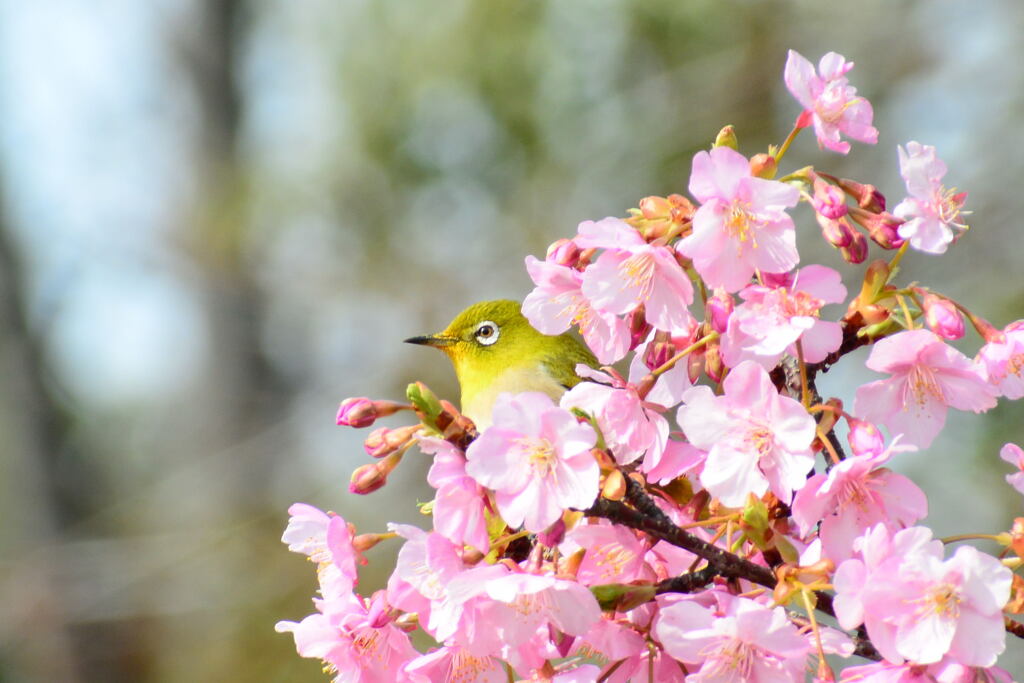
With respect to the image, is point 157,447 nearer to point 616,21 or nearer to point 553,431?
point 616,21

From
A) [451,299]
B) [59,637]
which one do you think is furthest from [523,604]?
[59,637]

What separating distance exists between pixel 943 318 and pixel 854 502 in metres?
0.25

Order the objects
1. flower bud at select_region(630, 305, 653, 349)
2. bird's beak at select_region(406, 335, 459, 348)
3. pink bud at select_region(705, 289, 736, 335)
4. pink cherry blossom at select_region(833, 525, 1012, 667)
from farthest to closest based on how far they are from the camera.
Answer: bird's beak at select_region(406, 335, 459, 348)
flower bud at select_region(630, 305, 653, 349)
pink bud at select_region(705, 289, 736, 335)
pink cherry blossom at select_region(833, 525, 1012, 667)

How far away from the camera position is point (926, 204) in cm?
131

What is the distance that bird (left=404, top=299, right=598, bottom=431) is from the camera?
8.72 feet

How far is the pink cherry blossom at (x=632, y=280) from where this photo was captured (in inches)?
52.1

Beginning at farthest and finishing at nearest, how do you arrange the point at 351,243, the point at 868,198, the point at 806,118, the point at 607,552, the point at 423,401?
the point at 351,243, the point at 806,118, the point at 868,198, the point at 607,552, the point at 423,401

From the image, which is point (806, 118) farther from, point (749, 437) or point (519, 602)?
point (519, 602)

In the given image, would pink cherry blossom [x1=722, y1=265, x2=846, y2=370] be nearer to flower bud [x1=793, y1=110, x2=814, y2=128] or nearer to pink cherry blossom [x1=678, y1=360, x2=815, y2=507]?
pink cherry blossom [x1=678, y1=360, x2=815, y2=507]

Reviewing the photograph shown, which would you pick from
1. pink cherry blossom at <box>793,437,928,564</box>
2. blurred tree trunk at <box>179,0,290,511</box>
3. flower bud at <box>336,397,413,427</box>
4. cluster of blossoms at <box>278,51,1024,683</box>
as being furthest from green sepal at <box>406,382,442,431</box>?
blurred tree trunk at <box>179,0,290,511</box>

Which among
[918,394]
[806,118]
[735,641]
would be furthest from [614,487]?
[806,118]

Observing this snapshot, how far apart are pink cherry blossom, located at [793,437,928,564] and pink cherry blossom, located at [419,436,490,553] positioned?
0.37 meters

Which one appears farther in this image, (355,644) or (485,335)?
(485,335)

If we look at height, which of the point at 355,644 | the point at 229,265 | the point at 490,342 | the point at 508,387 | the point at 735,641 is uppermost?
the point at 229,265
